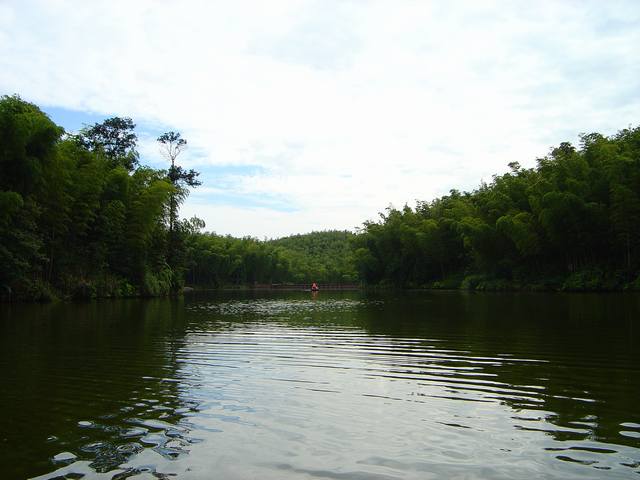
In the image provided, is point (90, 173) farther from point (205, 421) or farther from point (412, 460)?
point (412, 460)

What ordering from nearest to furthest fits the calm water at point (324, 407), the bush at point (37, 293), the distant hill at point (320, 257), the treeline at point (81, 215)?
the calm water at point (324, 407) < the treeline at point (81, 215) < the bush at point (37, 293) < the distant hill at point (320, 257)

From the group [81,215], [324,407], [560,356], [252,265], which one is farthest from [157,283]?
[252,265]

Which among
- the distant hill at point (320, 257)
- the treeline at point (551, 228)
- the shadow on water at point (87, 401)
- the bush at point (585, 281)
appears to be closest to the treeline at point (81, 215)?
the shadow on water at point (87, 401)

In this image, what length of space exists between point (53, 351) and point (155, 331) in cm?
408

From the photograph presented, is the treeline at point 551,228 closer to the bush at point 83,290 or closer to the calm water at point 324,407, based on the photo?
the calm water at point 324,407

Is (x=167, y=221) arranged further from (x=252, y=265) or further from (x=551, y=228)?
(x=252, y=265)

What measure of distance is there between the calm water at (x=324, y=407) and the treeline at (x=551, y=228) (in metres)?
24.0

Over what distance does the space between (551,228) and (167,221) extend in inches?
1126

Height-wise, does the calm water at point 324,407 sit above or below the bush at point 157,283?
below

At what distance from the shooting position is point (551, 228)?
36.0 meters

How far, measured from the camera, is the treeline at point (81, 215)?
2366cm

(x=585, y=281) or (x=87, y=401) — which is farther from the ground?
(x=585, y=281)

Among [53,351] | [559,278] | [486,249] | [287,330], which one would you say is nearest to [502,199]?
[486,249]

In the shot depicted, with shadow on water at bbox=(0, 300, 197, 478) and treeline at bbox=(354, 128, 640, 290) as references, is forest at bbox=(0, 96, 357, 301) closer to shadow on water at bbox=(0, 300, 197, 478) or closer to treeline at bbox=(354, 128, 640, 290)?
shadow on water at bbox=(0, 300, 197, 478)
